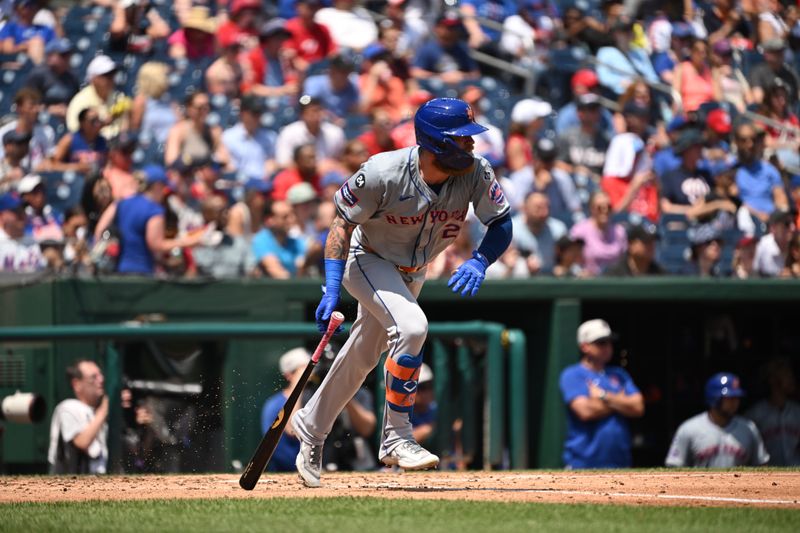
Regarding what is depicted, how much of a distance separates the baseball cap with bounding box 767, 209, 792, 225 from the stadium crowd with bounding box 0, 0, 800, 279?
47 millimetres

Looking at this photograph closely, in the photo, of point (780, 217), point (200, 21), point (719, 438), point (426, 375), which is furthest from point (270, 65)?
point (719, 438)

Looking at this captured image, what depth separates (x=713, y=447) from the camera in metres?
9.49

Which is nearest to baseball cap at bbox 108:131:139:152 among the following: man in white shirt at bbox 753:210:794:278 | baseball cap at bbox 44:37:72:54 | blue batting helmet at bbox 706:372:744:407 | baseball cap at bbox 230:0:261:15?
baseball cap at bbox 44:37:72:54

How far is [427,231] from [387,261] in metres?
0.24

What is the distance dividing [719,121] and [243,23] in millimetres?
4406

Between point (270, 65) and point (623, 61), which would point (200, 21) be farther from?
point (623, 61)

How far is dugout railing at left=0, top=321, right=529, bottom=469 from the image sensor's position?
884 cm

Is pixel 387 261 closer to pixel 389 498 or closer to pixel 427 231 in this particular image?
pixel 427 231

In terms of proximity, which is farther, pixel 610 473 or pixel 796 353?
pixel 796 353

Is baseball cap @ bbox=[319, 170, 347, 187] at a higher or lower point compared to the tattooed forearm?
lower

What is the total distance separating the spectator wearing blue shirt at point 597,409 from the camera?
9664 millimetres

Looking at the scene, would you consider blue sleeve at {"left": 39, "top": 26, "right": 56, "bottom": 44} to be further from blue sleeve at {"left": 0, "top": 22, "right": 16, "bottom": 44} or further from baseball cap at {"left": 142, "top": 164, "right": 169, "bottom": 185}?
baseball cap at {"left": 142, "top": 164, "right": 169, "bottom": 185}

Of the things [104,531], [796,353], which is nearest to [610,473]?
[104,531]

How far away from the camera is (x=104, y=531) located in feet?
16.6
